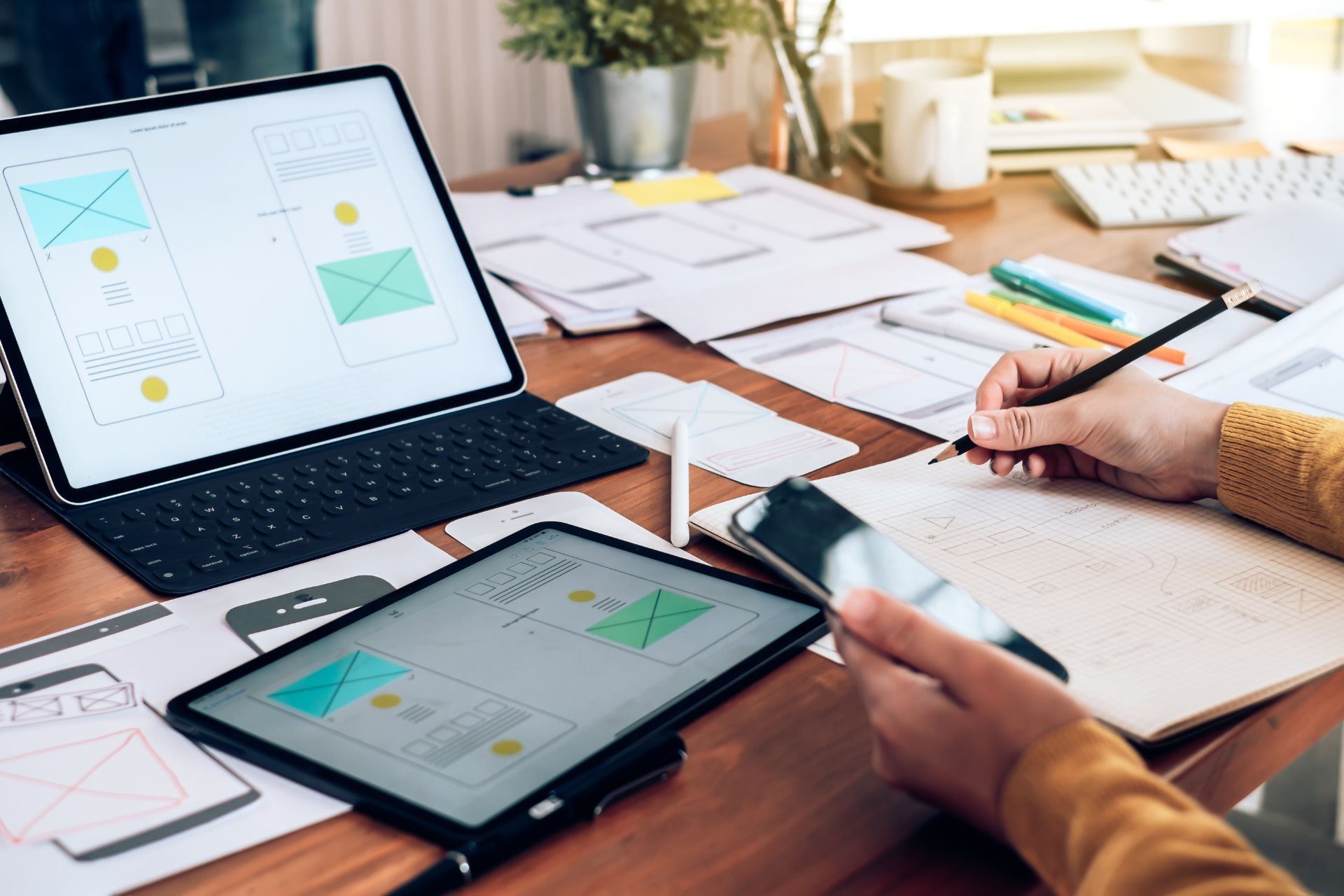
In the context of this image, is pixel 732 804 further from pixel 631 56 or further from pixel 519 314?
pixel 631 56

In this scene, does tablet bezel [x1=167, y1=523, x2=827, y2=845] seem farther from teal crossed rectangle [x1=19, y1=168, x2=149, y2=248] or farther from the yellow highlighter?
the yellow highlighter

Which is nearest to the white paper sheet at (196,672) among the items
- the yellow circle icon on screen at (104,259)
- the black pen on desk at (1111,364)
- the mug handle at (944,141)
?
the yellow circle icon on screen at (104,259)

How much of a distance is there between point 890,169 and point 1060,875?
3.41ft

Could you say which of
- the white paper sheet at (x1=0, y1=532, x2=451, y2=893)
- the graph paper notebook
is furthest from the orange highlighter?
the white paper sheet at (x1=0, y1=532, x2=451, y2=893)

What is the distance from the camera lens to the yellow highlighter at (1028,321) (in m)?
1.00

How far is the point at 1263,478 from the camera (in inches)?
27.8

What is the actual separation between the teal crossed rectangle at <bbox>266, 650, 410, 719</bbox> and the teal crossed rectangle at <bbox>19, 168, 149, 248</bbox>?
37 centimetres

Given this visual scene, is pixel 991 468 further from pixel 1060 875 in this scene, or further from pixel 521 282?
pixel 521 282

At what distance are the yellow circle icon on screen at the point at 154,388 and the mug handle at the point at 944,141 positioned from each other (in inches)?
33.9

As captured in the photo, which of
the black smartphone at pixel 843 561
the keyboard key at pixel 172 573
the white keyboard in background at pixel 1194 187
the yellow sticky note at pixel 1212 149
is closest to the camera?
the black smartphone at pixel 843 561

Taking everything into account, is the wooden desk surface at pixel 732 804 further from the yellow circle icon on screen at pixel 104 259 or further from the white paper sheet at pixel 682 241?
the white paper sheet at pixel 682 241

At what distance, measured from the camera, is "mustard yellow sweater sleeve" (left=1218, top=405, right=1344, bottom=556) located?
683mm

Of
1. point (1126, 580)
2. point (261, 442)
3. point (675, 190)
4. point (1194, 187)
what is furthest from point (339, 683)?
point (1194, 187)

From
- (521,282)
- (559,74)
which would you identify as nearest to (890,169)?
(521,282)
